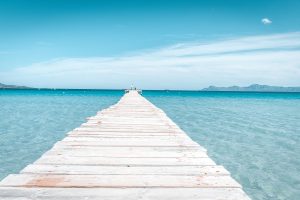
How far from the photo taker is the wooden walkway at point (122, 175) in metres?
3.12

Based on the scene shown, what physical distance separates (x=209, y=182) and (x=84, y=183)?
1370 millimetres

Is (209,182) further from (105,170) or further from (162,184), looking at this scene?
(105,170)

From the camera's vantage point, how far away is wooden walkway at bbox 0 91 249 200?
3.12m

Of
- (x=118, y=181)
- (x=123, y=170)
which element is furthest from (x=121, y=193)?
(x=123, y=170)

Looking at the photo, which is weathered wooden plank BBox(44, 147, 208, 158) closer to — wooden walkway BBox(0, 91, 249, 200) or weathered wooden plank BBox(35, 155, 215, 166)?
wooden walkway BBox(0, 91, 249, 200)

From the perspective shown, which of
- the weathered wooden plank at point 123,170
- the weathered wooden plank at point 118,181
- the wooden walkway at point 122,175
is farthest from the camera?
the weathered wooden plank at point 123,170

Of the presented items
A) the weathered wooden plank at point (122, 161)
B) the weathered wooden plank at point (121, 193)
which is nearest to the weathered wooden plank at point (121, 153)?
the weathered wooden plank at point (122, 161)

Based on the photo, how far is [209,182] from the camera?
351 cm

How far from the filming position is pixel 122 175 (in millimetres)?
3811

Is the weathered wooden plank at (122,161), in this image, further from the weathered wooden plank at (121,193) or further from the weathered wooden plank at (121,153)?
the weathered wooden plank at (121,193)

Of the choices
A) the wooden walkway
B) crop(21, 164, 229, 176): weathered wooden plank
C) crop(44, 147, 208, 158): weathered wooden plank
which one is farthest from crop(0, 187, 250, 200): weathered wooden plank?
crop(44, 147, 208, 158): weathered wooden plank

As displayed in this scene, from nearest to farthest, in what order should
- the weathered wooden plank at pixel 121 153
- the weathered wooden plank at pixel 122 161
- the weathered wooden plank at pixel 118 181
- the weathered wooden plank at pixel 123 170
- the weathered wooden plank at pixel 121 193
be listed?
the weathered wooden plank at pixel 121 193
the weathered wooden plank at pixel 118 181
the weathered wooden plank at pixel 123 170
the weathered wooden plank at pixel 122 161
the weathered wooden plank at pixel 121 153

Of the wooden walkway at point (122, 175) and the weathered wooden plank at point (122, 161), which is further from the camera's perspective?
the weathered wooden plank at point (122, 161)

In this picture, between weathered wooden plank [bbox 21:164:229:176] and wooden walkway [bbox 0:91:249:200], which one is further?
weathered wooden plank [bbox 21:164:229:176]
